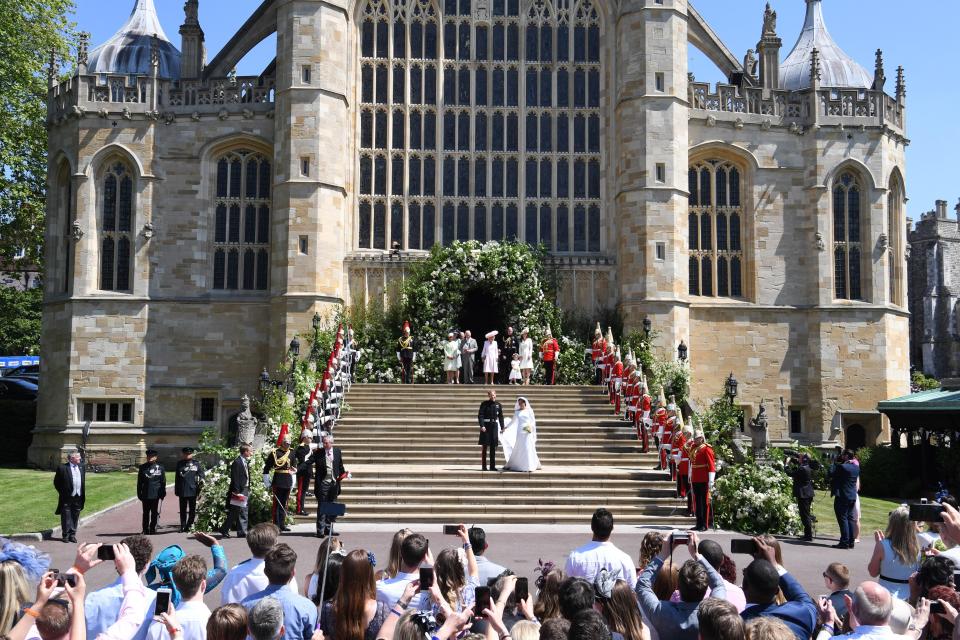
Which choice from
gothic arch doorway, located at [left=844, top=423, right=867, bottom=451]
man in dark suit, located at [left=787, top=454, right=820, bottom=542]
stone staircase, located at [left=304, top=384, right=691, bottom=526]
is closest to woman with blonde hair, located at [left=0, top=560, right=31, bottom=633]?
stone staircase, located at [left=304, top=384, right=691, bottom=526]

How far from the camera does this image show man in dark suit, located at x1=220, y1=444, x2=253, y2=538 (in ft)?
53.2

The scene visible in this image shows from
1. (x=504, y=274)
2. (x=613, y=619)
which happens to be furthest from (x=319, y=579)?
(x=504, y=274)

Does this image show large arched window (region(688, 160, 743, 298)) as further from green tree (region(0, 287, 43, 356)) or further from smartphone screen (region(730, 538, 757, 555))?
green tree (region(0, 287, 43, 356))

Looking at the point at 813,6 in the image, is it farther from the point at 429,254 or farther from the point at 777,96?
the point at 429,254

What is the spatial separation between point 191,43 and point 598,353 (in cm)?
1592

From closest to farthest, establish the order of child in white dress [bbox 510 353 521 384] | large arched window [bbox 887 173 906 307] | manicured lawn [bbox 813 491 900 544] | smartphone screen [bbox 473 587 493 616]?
smartphone screen [bbox 473 587 493 616], manicured lawn [bbox 813 491 900 544], child in white dress [bbox 510 353 521 384], large arched window [bbox 887 173 906 307]

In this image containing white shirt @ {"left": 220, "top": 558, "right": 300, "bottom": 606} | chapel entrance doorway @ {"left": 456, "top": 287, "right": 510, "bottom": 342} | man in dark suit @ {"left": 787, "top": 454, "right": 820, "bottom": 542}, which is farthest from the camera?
chapel entrance doorway @ {"left": 456, "top": 287, "right": 510, "bottom": 342}

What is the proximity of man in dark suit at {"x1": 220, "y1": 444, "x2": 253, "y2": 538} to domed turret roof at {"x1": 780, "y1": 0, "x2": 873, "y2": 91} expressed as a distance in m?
23.4

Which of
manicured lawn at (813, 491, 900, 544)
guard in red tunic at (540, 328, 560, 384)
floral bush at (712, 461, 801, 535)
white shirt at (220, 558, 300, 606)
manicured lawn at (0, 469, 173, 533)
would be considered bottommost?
manicured lawn at (813, 491, 900, 544)

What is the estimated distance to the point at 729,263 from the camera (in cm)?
3102

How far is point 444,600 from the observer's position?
18.7 feet

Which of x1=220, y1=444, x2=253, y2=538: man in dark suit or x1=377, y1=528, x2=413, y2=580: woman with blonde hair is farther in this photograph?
x1=220, y1=444, x2=253, y2=538: man in dark suit

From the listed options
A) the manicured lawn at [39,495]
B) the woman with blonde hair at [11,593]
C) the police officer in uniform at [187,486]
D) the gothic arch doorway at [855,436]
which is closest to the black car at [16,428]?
the manicured lawn at [39,495]

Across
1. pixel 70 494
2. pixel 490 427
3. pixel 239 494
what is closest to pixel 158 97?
pixel 490 427
